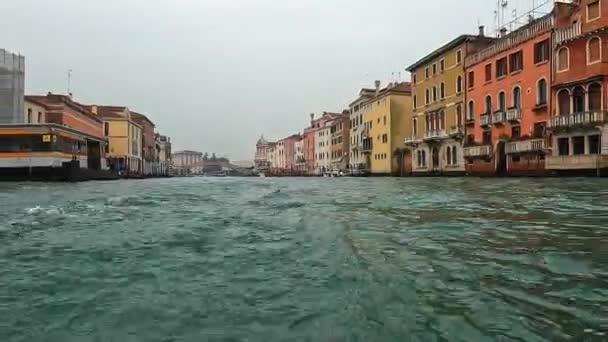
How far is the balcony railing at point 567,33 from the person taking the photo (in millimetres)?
27700

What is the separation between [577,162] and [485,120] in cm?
1098

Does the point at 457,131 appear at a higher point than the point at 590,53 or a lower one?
lower

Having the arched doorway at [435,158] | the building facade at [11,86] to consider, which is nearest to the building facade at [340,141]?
the arched doorway at [435,158]

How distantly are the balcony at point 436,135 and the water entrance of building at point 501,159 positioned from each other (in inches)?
297

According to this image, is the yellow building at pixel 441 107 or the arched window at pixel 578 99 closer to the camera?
the arched window at pixel 578 99

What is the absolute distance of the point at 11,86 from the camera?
3847 centimetres

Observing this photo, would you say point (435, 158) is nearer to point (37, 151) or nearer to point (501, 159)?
point (501, 159)

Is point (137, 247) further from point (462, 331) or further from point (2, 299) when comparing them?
point (462, 331)

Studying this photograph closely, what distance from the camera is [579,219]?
25.5ft

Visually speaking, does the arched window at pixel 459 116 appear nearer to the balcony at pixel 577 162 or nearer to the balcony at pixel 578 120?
the balcony at pixel 578 120

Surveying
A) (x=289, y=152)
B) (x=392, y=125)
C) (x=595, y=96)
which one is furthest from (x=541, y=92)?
(x=289, y=152)

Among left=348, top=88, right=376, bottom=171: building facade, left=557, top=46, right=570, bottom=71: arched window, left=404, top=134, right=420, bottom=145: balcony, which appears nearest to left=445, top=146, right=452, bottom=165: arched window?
left=404, top=134, right=420, bottom=145: balcony

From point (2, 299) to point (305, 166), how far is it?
103m

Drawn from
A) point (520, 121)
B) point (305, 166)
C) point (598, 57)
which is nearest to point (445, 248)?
point (598, 57)
